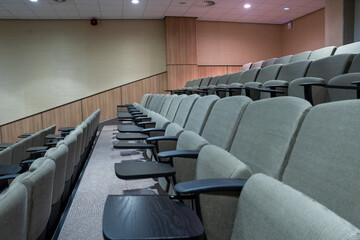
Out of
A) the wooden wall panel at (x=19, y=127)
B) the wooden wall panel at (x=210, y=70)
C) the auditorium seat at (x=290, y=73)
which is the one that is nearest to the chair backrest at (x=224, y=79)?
the auditorium seat at (x=290, y=73)

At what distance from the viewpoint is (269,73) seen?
84cm

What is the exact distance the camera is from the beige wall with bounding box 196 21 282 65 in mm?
2340

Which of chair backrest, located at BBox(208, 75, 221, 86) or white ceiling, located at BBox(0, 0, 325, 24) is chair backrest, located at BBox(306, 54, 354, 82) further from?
white ceiling, located at BBox(0, 0, 325, 24)

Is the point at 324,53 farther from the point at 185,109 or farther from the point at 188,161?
the point at 188,161

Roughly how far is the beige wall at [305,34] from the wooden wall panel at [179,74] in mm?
872

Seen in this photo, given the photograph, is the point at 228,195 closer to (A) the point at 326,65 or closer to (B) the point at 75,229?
(B) the point at 75,229

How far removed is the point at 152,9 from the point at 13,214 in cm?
194

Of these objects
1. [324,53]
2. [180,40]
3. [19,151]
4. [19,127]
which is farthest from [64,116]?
[324,53]

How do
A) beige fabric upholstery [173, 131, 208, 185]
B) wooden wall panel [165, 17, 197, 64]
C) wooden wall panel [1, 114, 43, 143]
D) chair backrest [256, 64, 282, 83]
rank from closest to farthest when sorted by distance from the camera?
beige fabric upholstery [173, 131, 208, 185]
chair backrest [256, 64, 282, 83]
wooden wall panel [1, 114, 43, 143]
wooden wall panel [165, 17, 197, 64]

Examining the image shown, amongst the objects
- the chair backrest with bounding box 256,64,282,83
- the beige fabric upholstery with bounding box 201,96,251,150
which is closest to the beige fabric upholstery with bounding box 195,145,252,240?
the beige fabric upholstery with bounding box 201,96,251,150

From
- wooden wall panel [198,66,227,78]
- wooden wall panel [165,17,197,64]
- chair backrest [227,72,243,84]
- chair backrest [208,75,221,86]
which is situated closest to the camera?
chair backrest [227,72,243,84]

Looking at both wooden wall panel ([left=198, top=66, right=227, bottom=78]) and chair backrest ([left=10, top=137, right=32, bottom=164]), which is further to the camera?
wooden wall panel ([left=198, top=66, right=227, bottom=78])

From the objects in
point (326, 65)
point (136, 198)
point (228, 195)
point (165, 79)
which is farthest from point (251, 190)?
point (165, 79)

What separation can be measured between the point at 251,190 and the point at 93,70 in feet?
6.99
